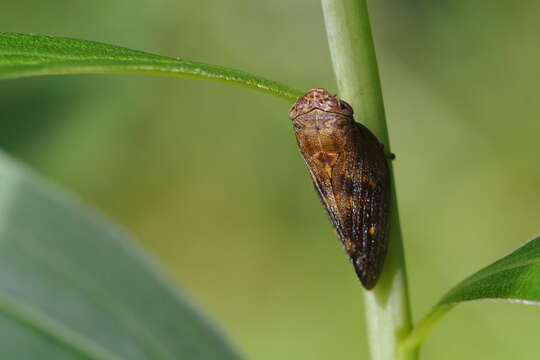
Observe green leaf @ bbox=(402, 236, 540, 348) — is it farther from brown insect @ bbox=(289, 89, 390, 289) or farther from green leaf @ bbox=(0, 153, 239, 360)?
green leaf @ bbox=(0, 153, 239, 360)

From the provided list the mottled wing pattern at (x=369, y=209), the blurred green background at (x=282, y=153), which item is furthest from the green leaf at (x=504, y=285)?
the blurred green background at (x=282, y=153)

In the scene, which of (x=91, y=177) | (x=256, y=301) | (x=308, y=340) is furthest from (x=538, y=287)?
(x=91, y=177)

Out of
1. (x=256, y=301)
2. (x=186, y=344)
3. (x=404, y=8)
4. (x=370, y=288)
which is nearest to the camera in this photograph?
(x=370, y=288)

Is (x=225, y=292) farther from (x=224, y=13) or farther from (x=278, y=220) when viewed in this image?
(x=224, y=13)

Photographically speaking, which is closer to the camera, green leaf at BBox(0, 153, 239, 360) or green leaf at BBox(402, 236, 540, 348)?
green leaf at BBox(402, 236, 540, 348)

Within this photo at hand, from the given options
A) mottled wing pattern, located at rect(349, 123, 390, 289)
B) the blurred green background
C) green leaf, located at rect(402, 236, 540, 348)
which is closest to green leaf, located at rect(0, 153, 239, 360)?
mottled wing pattern, located at rect(349, 123, 390, 289)
